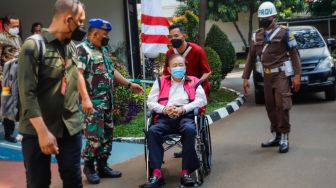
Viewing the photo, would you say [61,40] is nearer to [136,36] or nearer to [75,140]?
[75,140]

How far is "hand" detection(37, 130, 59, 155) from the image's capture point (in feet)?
11.1

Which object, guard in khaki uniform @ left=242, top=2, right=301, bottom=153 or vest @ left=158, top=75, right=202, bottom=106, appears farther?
guard in khaki uniform @ left=242, top=2, right=301, bottom=153

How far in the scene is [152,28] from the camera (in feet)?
22.4

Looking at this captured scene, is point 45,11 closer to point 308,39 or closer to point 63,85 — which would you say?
point 308,39

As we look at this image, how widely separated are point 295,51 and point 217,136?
2.24 metres

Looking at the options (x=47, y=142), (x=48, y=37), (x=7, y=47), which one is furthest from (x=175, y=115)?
(x=7, y=47)

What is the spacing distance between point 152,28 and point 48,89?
11.1 ft

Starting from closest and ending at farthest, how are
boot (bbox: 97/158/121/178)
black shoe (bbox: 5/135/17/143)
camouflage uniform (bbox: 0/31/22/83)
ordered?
boot (bbox: 97/158/121/178)
black shoe (bbox: 5/135/17/143)
camouflage uniform (bbox: 0/31/22/83)

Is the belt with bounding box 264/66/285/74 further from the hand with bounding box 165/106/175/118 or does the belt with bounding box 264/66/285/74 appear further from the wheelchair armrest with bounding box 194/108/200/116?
the hand with bounding box 165/106/175/118

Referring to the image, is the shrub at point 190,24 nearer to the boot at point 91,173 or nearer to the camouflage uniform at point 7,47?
the camouflage uniform at point 7,47

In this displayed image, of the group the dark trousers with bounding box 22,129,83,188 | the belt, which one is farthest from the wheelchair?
the dark trousers with bounding box 22,129,83,188

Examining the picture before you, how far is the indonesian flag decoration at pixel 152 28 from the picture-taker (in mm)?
6805

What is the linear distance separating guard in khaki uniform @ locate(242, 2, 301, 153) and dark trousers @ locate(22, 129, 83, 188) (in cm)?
375

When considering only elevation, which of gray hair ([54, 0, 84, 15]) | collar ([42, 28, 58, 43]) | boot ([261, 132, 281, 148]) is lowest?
boot ([261, 132, 281, 148])
